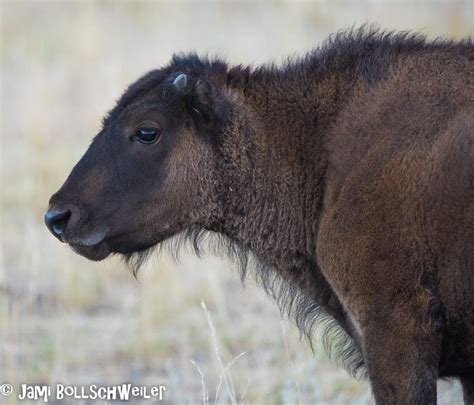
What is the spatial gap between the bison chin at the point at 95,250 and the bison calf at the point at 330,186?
0.5 inches

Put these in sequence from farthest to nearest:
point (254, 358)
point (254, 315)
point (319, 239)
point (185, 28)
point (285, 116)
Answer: point (185, 28)
point (254, 315)
point (254, 358)
point (285, 116)
point (319, 239)

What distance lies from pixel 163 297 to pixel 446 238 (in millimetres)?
4878

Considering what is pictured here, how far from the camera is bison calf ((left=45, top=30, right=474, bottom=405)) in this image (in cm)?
505

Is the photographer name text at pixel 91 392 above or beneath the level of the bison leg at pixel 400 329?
above

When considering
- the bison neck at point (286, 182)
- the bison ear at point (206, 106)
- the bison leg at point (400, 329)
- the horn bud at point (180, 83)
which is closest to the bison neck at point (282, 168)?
the bison neck at point (286, 182)

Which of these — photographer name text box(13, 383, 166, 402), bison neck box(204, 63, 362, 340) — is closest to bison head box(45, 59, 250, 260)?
bison neck box(204, 63, 362, 340)

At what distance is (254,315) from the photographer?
378 inches

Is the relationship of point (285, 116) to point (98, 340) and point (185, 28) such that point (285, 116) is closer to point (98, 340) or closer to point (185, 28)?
point (98, 340)

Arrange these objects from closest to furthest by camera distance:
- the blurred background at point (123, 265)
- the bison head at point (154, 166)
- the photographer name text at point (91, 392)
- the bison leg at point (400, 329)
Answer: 1. the bison leg at point (400, 329)
2. the bison head at point (154, 166)
3. the photographer name text at point (91, 392)
4. the blurred background at point (123, 265)

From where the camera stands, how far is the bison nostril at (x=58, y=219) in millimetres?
5547

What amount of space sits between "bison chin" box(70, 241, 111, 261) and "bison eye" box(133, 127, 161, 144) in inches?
20.7

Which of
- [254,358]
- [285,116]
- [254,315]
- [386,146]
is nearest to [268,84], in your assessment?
[285,116]

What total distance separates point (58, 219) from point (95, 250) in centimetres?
25

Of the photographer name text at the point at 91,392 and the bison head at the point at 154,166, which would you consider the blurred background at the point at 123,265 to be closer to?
the photographer name text at the point at 91,392
